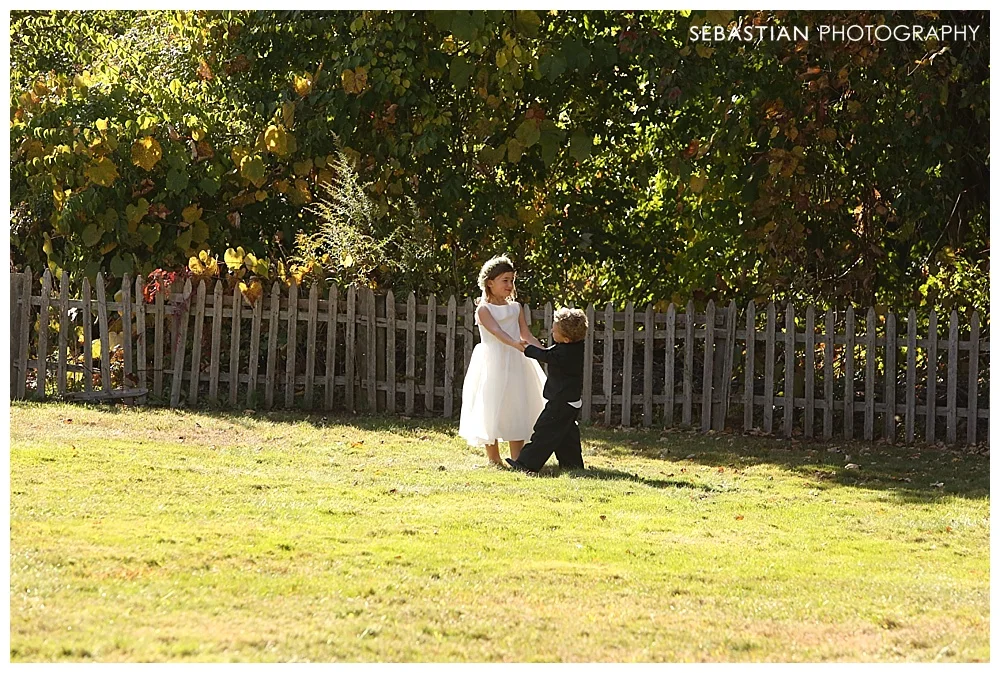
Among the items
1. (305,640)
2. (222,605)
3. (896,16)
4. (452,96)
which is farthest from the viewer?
(452,96)

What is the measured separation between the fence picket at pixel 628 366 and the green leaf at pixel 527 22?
8.54ft

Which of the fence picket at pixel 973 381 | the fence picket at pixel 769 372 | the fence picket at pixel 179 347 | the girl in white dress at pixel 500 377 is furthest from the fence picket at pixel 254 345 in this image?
the fence picket at pixel 973 381

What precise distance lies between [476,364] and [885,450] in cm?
361

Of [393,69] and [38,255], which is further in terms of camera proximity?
[38,255]

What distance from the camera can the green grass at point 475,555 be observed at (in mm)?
4559

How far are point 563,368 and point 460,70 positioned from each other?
14.5 feet

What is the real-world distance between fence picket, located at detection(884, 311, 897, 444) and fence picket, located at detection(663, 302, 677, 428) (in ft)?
5.92

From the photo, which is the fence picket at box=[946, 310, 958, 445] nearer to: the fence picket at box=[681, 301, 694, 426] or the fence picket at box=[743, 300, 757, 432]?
the fence picket at box=[743, 300, 757, 432]

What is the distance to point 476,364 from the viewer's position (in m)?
8.95

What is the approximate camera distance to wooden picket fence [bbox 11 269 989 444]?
11062mm

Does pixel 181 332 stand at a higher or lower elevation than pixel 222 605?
higher

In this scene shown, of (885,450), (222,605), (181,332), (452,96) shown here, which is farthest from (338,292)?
(222,605)
